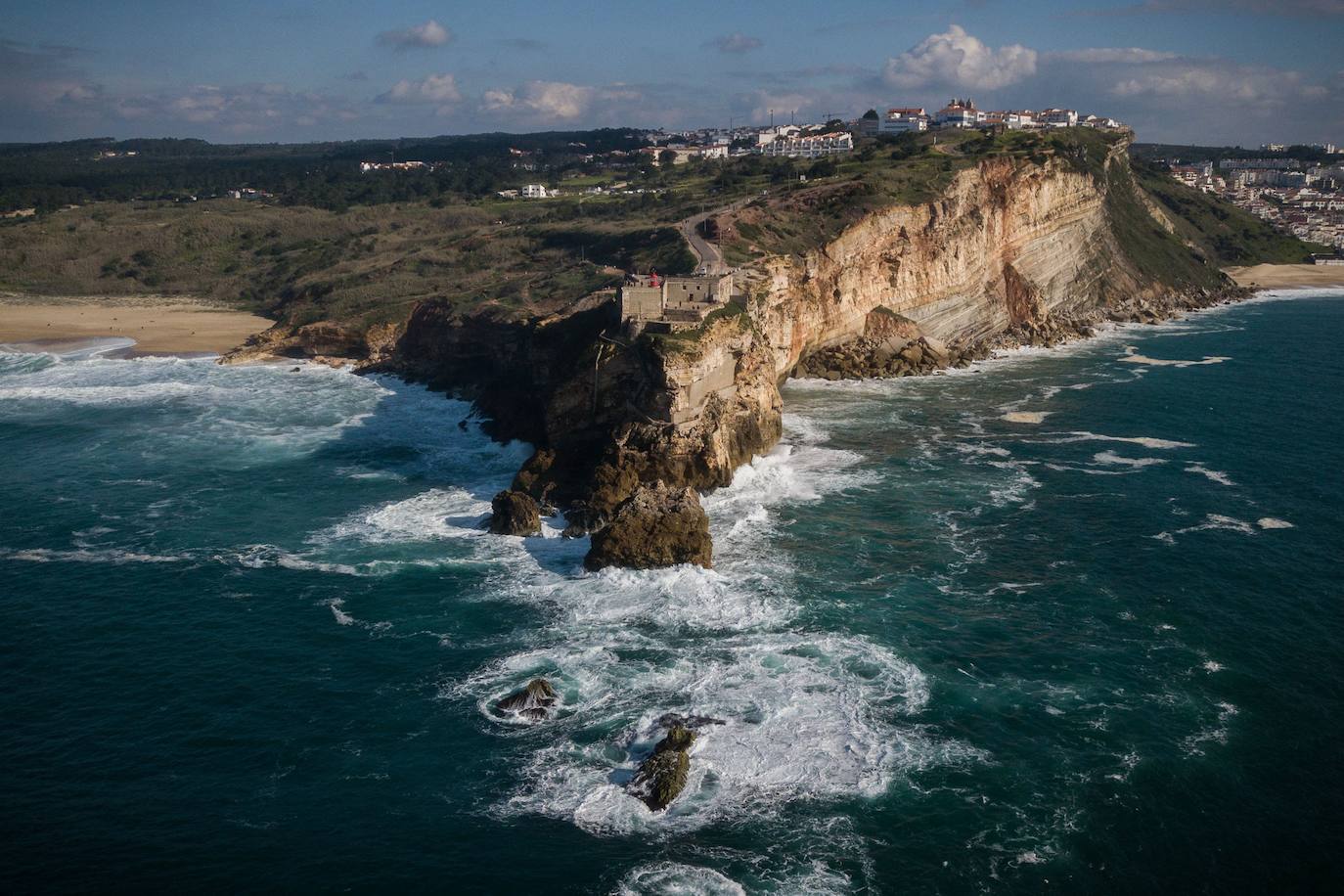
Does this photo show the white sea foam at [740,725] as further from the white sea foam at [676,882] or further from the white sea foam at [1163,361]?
the white sea foam at [1163,361]

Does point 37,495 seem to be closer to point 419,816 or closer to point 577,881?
point 419,816

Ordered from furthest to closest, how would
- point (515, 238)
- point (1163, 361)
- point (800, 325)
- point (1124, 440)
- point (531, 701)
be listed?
point (515, 238) → point (1163, 361) → point (800, 325) → point (1124, 440) → point (531, 701)

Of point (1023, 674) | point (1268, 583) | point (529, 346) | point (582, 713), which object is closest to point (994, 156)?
point (529, 346)

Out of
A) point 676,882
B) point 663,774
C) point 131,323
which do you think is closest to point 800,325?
point 663,774

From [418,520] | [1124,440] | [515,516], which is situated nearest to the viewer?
[515,516]

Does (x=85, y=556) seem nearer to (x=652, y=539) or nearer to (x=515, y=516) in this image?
(x=515, y=516)

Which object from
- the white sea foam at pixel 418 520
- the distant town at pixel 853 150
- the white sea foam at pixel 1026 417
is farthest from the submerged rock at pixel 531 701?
the distant town at pixel 853 150
